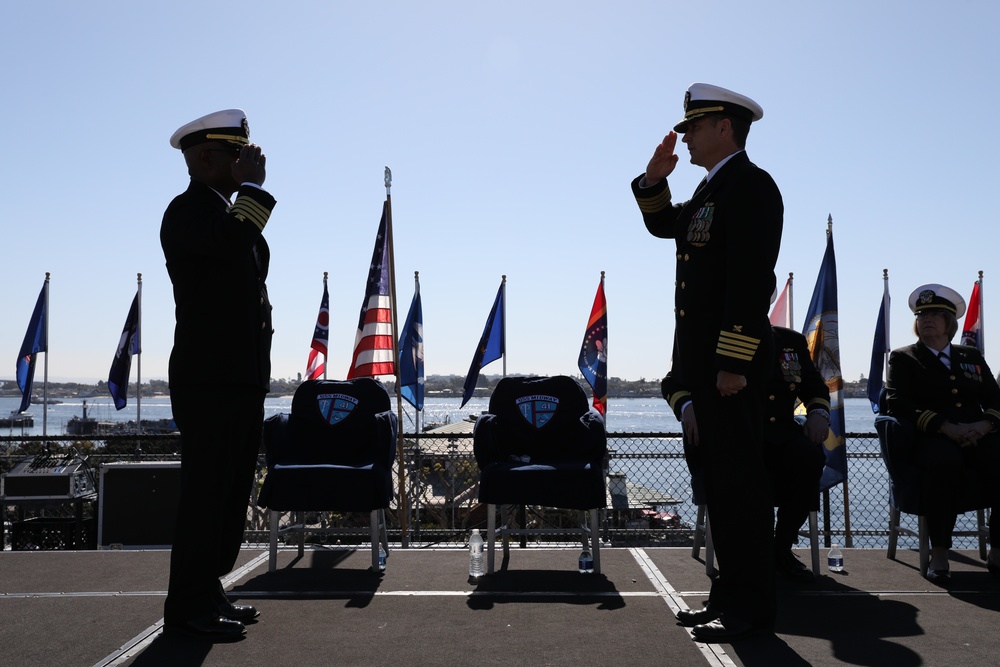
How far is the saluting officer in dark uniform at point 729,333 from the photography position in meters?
2.99

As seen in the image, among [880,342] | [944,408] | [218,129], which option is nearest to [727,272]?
[218,129]

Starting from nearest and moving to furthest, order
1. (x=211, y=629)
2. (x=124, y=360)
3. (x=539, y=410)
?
(x=211, y=629), (x=539, y=410), (x=124, y=360)

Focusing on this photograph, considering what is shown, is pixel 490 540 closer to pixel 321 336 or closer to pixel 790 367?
pixel 790 367

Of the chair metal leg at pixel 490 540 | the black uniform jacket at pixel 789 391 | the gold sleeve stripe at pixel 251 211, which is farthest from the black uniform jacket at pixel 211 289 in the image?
the black uniform jacket at pixel 789 391

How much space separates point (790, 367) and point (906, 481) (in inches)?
31.5

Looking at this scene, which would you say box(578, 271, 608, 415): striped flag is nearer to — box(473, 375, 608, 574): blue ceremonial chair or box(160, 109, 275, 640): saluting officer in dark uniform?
box(473, 375, 608, 574): blue ceremonial chair

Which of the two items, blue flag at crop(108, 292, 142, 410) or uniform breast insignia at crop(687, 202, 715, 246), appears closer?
uniform breast insignia at crop(687, 202, 715, 246)

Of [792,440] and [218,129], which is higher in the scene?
[218,129]

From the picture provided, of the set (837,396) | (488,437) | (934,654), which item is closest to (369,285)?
(488,437)

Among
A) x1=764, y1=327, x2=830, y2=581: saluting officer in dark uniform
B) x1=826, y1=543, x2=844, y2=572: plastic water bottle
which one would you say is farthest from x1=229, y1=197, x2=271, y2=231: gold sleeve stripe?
x1=826, y1=543, x2=844, y2=572: plastic water bottle

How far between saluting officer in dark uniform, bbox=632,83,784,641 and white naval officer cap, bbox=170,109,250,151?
1.65m

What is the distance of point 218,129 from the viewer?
11.1 ft

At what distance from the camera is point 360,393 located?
538cm

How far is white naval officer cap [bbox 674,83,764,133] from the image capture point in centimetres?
323
